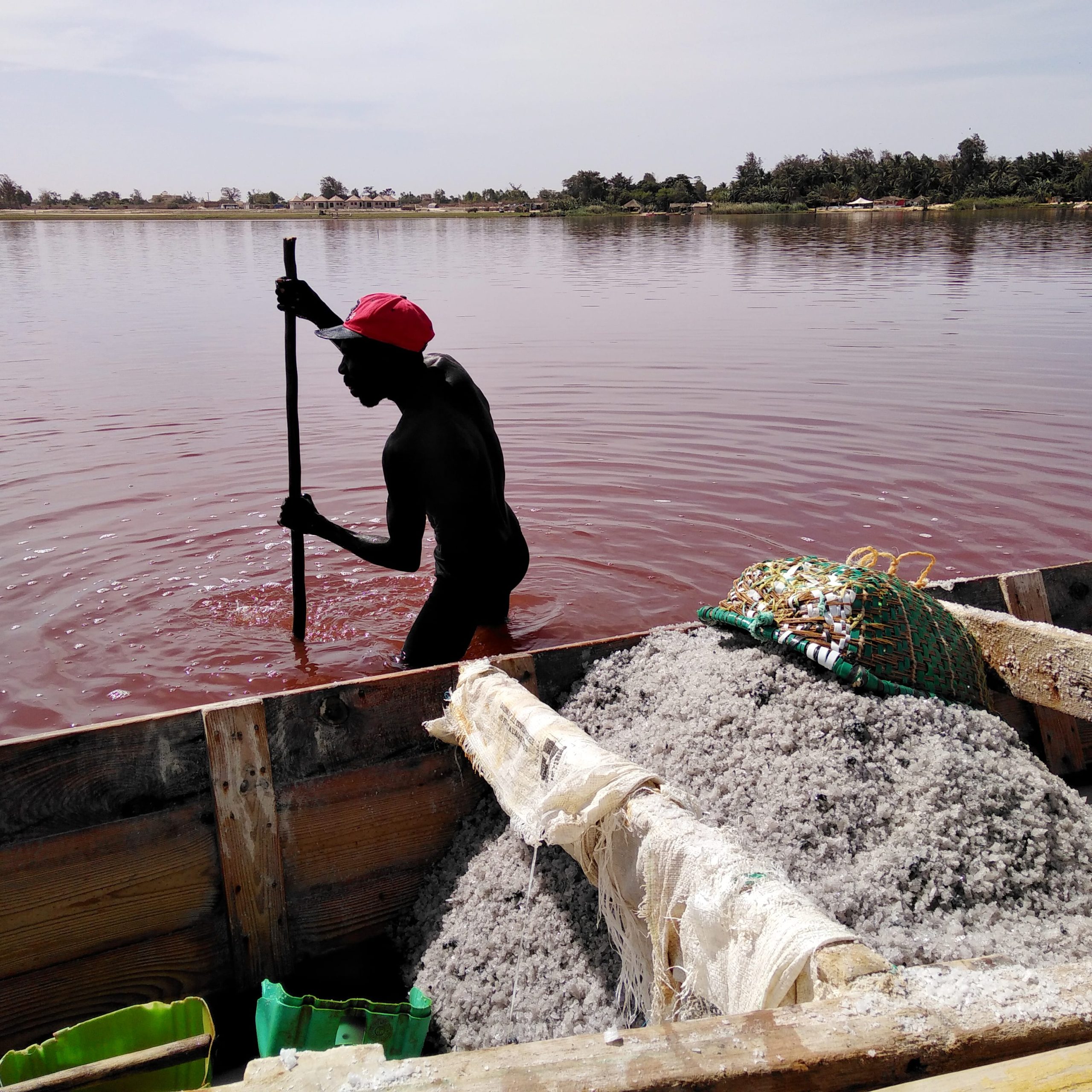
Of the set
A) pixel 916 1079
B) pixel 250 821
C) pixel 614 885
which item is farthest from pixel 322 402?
pixel 916 1079

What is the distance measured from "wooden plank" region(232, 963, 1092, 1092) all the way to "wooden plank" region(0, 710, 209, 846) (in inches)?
44.9

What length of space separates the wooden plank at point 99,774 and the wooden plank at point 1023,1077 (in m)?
1.76

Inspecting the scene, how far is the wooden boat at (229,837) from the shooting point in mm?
2182

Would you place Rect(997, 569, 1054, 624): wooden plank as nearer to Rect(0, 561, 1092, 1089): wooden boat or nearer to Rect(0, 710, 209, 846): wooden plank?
Rect(0, 561, 1092, 1089): wooden boat

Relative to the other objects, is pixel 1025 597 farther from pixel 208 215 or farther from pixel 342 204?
pixel 342 204

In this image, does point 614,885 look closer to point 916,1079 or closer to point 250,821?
point 916,1079

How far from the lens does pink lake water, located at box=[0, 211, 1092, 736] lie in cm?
478

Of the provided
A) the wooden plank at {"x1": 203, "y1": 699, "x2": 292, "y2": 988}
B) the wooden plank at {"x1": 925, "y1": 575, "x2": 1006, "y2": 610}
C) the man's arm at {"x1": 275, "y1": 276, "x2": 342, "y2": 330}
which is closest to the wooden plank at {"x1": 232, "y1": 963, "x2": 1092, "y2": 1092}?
the wooden plank at {"x1": 203, "y1": 699, "x2": 292, "y2": 988}

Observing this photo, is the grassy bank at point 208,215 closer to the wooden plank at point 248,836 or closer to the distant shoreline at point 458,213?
the distant shoreline at point 458,213

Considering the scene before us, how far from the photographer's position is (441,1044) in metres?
2.11

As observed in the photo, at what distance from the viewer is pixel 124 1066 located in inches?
58.0

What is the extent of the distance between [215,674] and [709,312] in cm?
1267

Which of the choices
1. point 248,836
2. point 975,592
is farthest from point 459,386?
point 975,592

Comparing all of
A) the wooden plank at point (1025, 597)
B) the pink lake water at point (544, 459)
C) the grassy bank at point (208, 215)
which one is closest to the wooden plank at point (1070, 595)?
the wooden plank at point (1025, 597)
